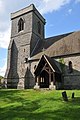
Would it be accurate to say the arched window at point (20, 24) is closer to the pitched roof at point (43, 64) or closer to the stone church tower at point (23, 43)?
the stone church tower at point (23, 43)

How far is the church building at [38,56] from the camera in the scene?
84.4 ft

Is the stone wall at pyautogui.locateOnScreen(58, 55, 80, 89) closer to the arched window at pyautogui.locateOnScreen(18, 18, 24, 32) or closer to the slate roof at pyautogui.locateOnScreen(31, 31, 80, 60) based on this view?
the slate roof at pyautogui.locateOnScreen(31, 31, 80, 60)

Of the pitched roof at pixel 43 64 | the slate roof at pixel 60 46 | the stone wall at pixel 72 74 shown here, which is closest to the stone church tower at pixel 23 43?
the slate roof at pixel 60 46

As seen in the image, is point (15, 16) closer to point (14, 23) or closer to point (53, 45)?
point (14, 23)

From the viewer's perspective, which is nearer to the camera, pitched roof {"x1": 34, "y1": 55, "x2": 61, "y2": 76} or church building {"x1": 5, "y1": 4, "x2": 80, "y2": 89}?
pitched roof {"x1": 34, "y1": 55, "x2": 61, "y2": 76}

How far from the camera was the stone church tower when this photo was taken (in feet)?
103

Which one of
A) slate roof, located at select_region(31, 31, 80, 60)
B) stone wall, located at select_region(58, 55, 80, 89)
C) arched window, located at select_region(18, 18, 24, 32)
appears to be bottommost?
stone wall, located at select_region(58, 55, 80, 89)

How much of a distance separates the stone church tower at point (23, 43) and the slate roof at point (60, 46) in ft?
5.14

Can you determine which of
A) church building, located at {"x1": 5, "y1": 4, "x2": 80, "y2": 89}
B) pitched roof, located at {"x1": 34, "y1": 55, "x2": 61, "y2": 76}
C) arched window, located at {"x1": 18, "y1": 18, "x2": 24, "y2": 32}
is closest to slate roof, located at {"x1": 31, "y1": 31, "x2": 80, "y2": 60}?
church building, located at {"x1": 5, "y1": 4, "x2": 80, "y2": 89}

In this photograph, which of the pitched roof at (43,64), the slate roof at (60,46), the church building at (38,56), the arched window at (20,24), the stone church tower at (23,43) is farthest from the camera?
the arched window at (20,24)

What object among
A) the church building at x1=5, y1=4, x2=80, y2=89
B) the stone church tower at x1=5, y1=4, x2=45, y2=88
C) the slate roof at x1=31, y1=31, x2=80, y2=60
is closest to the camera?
the church building at x1=5, y1=4, x2=80, y2=89

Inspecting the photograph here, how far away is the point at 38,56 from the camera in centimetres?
3052

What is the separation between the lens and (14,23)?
37.7m

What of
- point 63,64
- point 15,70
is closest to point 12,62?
point 15,70
